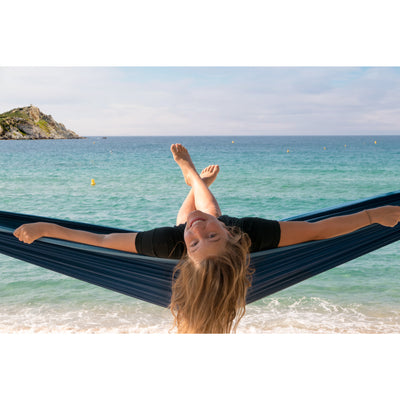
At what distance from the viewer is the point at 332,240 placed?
1.81m

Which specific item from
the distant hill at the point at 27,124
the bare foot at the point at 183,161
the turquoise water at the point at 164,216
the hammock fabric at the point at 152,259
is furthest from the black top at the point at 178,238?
the distant hill at the point at 27,124

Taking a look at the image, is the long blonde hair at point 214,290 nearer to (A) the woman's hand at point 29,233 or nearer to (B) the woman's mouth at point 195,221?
(B) the woman's mouth at point 195,221

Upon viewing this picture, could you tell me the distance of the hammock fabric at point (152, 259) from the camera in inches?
67.0

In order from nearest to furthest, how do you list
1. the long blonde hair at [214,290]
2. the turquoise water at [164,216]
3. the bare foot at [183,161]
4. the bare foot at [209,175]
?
the long blonde hair at [214,290] < the bare foot at [183,161] < the bare foot at [209,175] < the turquoise water at [164,216]

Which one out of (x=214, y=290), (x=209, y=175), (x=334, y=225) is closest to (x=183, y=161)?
(x=209, y=175)

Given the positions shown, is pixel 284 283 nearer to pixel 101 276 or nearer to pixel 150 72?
pixel 101 276

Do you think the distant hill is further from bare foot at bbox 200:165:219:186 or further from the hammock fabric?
the hammock fabric

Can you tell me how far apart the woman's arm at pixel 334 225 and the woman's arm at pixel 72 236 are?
62 centimetres

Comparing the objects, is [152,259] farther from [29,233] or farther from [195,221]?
[29,233]

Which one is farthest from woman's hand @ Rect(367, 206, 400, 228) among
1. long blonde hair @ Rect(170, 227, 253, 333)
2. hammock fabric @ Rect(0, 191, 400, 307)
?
long blonde hair @ Rect(170, 227, 253, 333)

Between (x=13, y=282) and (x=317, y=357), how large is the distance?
12.8ft

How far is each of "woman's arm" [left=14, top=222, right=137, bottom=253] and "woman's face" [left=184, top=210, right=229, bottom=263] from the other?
30 cm

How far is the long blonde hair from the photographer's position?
1.44 m
